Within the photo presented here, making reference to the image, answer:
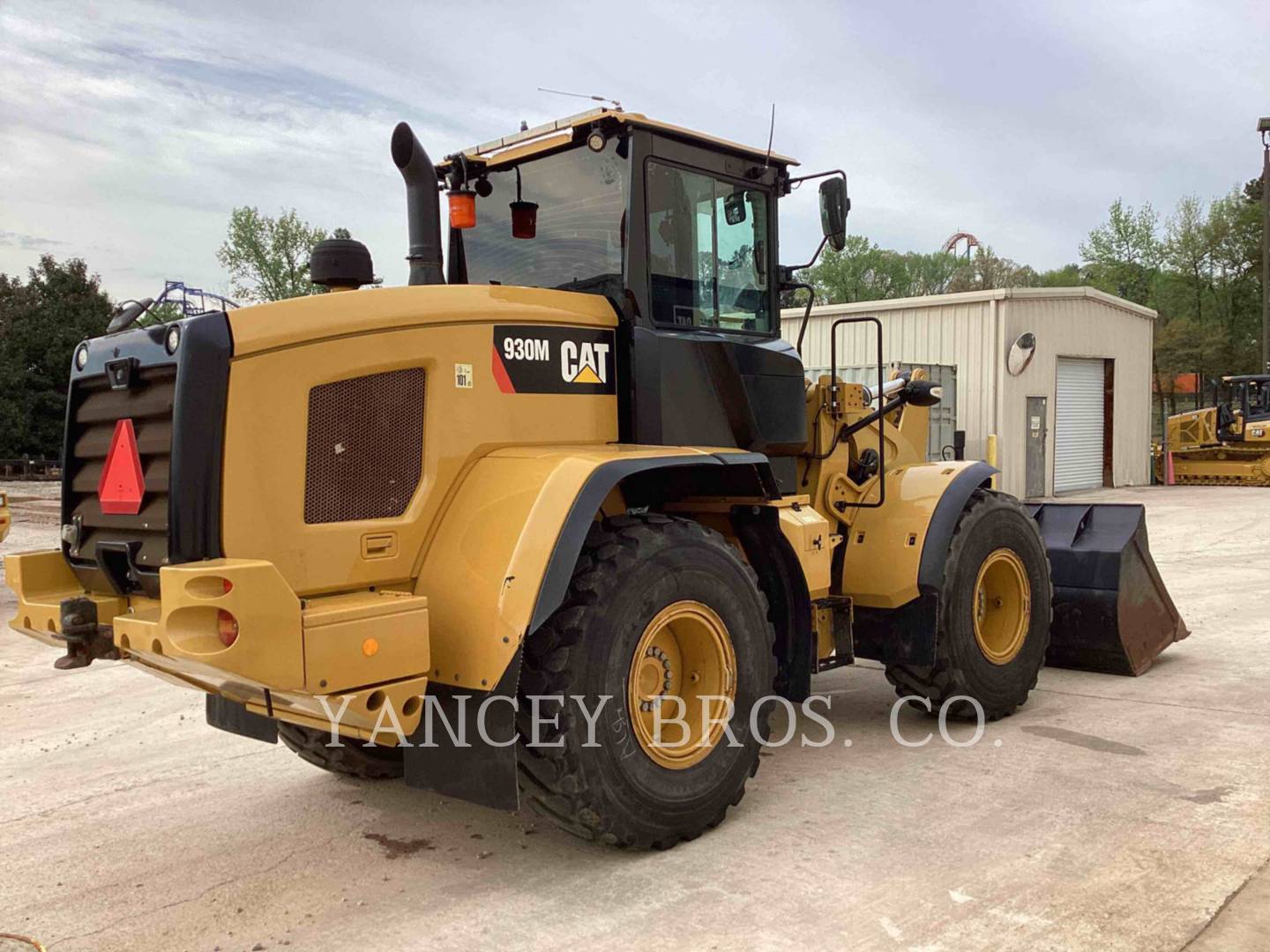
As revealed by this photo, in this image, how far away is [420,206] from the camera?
14.4 ft

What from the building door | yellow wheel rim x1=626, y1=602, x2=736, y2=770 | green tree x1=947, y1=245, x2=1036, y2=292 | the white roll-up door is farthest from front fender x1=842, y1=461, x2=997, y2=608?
green tree x1=947, y1=245, x2=1036, y2=292

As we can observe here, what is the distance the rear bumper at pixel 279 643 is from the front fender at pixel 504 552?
0.14 m

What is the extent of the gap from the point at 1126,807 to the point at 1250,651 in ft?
12.3

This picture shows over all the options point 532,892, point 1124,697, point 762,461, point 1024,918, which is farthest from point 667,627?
point 1124,697

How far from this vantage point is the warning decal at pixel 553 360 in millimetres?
3988

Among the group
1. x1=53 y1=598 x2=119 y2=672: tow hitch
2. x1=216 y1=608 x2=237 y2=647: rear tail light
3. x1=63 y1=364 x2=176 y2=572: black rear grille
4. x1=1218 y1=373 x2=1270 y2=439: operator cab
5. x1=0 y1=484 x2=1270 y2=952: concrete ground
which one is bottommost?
x1=0 y1=484 x2=1270 y2=952: concrete ground

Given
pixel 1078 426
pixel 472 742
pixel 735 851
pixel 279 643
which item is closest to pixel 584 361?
pixel 472 742

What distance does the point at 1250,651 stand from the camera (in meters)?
7.37

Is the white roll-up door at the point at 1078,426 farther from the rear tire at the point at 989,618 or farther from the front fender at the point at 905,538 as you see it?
the front fender at the point at 905,538

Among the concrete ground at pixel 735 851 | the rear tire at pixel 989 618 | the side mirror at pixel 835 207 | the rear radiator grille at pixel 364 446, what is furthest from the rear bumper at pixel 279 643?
the rear tire at pixel 989 618

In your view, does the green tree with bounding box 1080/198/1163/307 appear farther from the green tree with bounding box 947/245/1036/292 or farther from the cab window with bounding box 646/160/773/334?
the cab window with bounding box 646/160/773/334

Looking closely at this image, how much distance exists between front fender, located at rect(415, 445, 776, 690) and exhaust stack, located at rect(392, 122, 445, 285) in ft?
3.29

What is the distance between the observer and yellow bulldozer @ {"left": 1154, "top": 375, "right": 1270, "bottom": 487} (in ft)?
78.9

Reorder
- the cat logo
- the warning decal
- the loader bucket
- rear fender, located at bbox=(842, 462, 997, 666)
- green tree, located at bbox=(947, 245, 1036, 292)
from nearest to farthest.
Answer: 1. the warning decal
2. the cat logo
3. rear fender, located at bbox=(842, 462, 997, 666)
4. the loader bucket
5. green tree, located at bbox=(947, 245, 1036, 292)
